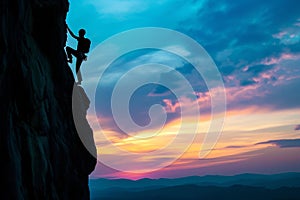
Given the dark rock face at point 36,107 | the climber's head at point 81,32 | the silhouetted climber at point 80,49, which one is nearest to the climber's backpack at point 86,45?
the silhouetted climber at point 80,49

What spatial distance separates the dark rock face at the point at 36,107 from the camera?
17.0 m

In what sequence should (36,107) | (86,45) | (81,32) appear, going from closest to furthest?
1. (36,107)
2. (81,32)
3. (86,45)

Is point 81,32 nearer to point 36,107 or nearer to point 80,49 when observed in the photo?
point 80,49

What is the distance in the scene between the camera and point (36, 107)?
21.5 meters

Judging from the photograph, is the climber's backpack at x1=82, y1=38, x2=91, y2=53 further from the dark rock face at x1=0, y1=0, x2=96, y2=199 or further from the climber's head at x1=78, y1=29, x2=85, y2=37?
the dark rock face at x1=0, y1=0, x2=96, y2=199

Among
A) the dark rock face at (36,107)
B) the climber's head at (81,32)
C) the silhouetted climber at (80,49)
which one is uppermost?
the climber's head at (81,32)

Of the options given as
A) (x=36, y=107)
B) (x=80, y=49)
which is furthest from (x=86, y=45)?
(x=36, y=107)

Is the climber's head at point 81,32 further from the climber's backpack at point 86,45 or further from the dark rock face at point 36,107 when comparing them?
the dark rock face at point 36,107

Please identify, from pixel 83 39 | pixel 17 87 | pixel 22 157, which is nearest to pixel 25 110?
pixel 17 87

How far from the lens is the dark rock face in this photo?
17031 millimetres

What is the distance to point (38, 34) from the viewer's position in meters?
26.9

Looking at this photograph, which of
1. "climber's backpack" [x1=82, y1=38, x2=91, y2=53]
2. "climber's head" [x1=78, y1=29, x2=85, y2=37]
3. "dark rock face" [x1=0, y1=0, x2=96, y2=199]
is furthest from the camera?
"climber's backpack" [x1=82, y1=38, x2=91, y2=53]

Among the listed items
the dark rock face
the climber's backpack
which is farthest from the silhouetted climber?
the dark rock face

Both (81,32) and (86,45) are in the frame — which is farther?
(86,45)
